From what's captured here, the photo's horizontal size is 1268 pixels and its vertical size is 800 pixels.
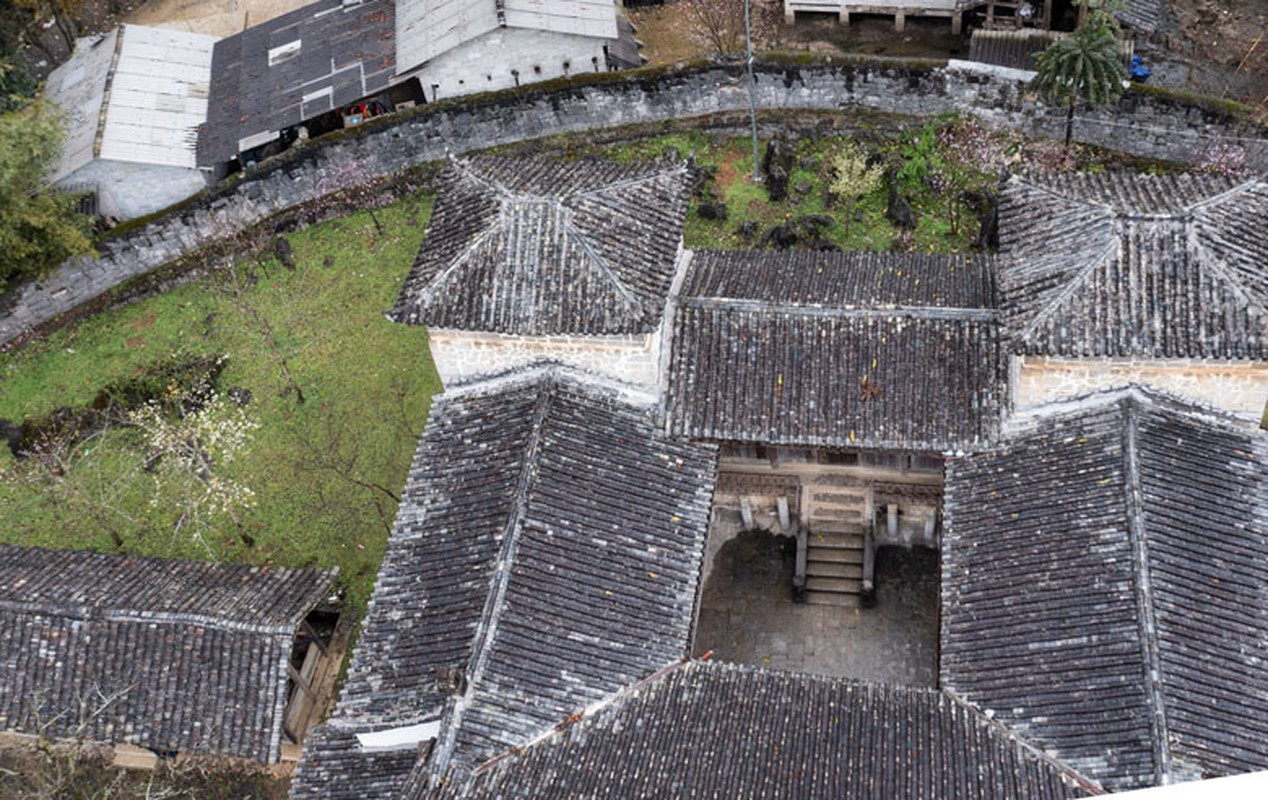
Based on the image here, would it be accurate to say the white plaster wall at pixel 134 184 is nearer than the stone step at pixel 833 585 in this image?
No

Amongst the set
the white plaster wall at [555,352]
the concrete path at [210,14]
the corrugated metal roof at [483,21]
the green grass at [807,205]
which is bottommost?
the green grass at [807,205]

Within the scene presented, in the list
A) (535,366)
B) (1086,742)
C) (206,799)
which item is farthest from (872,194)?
(206,799)

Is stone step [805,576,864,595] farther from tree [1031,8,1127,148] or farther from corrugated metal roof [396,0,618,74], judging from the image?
corrugated metal roof [396,0,618,74]

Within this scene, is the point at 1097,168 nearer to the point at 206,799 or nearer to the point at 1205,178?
the point at 1205,178

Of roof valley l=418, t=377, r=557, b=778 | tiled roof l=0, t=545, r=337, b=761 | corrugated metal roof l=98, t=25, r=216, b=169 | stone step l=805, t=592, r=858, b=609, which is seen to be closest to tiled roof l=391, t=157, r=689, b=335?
roof valley l=418, t=377, r=557, b=778

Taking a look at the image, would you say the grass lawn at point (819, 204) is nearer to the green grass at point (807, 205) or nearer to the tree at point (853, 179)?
the green grass at point (807, 205)

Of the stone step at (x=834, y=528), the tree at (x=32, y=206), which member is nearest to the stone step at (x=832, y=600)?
the stone step at (x=834, y=528)
